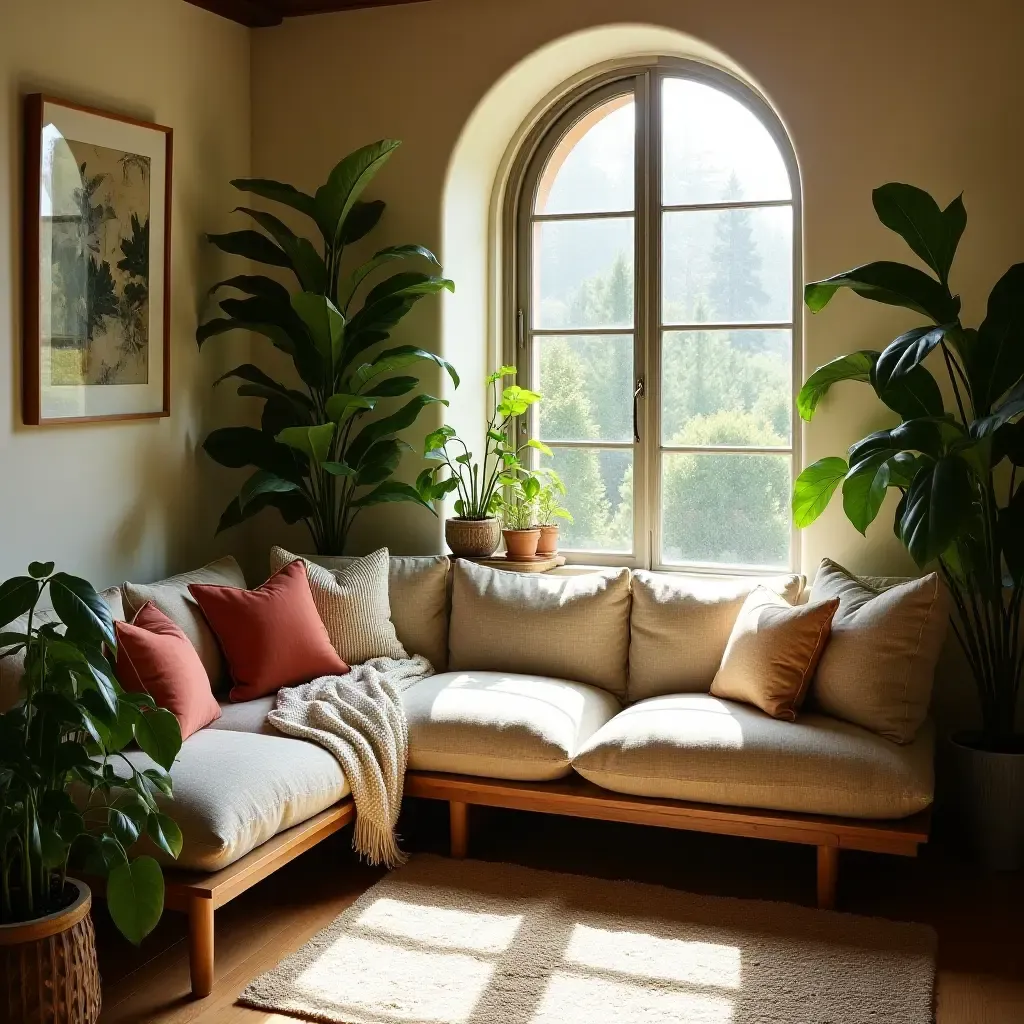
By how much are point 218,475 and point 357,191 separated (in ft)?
3.86

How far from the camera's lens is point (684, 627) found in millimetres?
4082

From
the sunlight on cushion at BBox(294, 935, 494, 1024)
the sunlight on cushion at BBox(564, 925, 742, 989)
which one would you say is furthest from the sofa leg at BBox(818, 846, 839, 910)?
the sunlight on cushion at BBox(294, 935, 494, 1024)

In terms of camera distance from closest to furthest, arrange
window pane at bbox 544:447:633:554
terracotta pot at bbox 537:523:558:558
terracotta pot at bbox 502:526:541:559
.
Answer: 1. terracotta pot at bbox 502:526:541:559
2. terracotta pot at bbox 537:523:558:558
3. window pane at bbox 544:447:633:554

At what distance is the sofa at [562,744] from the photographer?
3170 mm

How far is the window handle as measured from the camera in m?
4.68

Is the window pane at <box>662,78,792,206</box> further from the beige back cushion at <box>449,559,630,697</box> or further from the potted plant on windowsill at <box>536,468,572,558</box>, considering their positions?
the beige back cushion at <box>449,559,630,697</box>

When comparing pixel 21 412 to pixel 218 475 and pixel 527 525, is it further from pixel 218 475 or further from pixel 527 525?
pixel 527 525

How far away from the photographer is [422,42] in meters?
4.59

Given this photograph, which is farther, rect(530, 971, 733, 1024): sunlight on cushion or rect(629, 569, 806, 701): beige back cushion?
rect(629, 569, 806, 701): beige back cushion

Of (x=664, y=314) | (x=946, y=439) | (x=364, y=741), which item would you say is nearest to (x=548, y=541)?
(x=664, y=314)

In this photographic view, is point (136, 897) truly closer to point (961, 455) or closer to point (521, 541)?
point (521, 541)

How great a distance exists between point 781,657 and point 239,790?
1579 millimetres

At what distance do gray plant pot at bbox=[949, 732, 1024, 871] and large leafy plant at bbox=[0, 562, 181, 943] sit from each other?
2282 millimetres

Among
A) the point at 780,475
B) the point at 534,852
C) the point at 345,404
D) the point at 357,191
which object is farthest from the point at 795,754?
the point at 357,191
